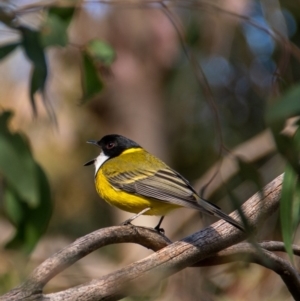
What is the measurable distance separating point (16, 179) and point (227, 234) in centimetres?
76

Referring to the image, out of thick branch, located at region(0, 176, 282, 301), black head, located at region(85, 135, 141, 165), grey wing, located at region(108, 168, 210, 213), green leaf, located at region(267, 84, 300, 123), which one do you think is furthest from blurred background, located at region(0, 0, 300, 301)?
green leaf, located at region(267, 84, 300, 123)

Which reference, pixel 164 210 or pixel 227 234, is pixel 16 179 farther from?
pixel 164 210

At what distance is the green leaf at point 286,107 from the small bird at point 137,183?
87cm

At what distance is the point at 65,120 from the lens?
19.1 ft

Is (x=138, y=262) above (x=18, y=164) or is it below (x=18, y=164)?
below

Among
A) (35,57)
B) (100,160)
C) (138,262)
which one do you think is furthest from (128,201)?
(138,262)

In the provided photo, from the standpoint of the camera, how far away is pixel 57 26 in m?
2.95

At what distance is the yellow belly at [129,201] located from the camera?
121 inches

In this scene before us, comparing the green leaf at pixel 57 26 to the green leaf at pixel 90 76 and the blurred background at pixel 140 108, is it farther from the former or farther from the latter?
the blurred background at pixel 140 108

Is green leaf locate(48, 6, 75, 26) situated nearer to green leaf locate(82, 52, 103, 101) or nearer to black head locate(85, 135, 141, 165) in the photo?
green leaf locate(82, 52, 103, 101)

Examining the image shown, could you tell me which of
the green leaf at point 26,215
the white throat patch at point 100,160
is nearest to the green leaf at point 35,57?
the green leaf at point 26,215

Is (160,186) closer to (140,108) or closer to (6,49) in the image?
(6,49)

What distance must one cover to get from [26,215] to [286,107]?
53.2 inches

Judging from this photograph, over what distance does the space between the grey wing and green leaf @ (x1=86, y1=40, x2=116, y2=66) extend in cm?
59
